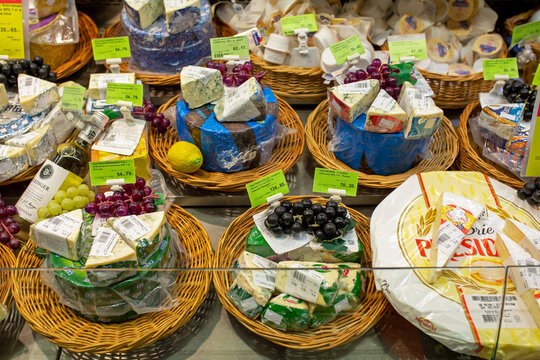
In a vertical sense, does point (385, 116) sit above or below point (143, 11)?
below

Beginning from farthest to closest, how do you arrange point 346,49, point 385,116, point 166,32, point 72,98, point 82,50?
1. point 82,50
2. point 166,32
3. point 346,49
4. point 72,98
5. point 385,116

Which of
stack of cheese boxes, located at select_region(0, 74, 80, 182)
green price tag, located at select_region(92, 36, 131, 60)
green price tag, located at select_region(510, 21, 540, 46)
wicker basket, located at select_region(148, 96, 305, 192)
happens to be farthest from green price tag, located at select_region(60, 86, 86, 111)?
green price tag, located at select_region(510, 21, 540, 46)

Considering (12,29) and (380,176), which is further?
(12,29)

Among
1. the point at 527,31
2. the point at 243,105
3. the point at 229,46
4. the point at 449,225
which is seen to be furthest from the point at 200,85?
the point at 527,31

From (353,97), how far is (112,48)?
3.70 ft

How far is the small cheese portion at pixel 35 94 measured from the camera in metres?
2.08

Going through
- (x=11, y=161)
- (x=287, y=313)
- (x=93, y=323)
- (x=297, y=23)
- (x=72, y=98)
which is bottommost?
(x=93, y=323)

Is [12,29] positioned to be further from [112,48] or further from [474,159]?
[474,159]

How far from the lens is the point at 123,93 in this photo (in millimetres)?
2074

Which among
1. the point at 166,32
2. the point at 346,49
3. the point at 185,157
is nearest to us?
the point at 185,157

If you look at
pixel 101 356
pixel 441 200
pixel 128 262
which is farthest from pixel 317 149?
pixel 101 356

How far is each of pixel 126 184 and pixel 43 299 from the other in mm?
491

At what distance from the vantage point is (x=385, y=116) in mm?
1863

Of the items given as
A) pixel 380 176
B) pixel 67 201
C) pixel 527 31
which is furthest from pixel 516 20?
pixel 67 201
